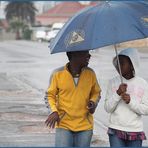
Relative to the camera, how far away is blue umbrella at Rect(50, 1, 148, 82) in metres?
4.55

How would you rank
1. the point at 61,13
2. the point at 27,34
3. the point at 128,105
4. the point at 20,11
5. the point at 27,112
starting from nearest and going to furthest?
the point at 128,105 < the point at 27,112 < the point at 27,34 < the point at 61,13 < the point at 20,11

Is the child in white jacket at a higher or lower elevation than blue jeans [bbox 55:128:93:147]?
higher

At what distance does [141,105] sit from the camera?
186 inches

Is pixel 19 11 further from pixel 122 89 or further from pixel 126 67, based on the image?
pixel 122 89

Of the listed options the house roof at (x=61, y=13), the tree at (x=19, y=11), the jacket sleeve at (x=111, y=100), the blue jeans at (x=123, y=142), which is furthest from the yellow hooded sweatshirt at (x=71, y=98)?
the tree at (x=19, y=11)

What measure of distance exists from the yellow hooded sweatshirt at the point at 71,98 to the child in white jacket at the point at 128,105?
7.3 inches

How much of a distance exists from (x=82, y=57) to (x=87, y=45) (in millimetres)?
290

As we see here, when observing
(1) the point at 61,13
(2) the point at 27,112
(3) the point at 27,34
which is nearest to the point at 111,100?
(2) the point at 27,112

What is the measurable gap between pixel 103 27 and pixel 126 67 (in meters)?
0.43

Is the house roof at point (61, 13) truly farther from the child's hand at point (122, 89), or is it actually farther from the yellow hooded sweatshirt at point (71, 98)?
the child's hand at point (122, 89)

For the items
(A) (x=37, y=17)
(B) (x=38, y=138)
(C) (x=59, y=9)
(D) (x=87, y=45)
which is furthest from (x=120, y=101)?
(A) (x=37, y=17)

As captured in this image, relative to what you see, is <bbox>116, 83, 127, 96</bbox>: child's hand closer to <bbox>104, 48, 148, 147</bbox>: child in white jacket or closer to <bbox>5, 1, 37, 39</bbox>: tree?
<bbox>104, 48, 148, 147</bbox>: child in white jacket

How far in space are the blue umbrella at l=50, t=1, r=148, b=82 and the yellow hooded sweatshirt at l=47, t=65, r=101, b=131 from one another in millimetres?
284

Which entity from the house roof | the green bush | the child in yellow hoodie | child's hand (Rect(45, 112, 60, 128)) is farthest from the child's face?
the house roof
